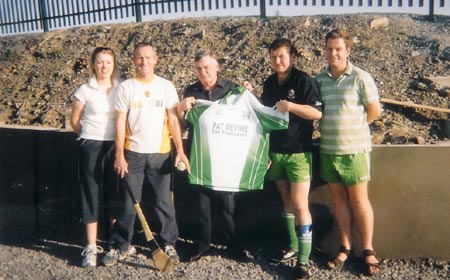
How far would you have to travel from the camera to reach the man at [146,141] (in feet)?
13.8

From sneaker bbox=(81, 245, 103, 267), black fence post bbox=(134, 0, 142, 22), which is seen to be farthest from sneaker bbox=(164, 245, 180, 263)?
black fence post bbox=(134, 0, 142, 22)

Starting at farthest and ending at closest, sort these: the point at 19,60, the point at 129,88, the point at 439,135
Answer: the point at 19,60 < the point at 439,135 < the point at 129,88

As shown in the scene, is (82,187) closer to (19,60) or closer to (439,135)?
(439,135)

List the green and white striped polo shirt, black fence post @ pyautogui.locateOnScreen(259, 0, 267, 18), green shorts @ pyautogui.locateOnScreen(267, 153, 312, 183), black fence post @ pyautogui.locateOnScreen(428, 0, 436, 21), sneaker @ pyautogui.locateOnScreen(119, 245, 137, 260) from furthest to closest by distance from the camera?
black fence post @ pyautogui.locateOnScreen(259, 0, 267, 18)
black fence post @ pyautogui.locateOnScreen(428, 0, 436, 21)
sneaker @ pyautogui.locateOnScreen(119, 245, 137, 260)
green shorts @ pyautogui.locateOnScreen(267, 153, 312, 183)
the green and white striped polo shirt

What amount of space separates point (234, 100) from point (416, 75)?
4.40 m

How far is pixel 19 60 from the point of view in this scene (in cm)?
1088

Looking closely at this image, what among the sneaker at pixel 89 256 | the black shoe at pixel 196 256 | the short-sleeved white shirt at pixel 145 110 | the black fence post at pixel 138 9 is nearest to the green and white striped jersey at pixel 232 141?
the short-sleeved white shirt at pixel 145 110

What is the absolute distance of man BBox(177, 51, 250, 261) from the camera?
420 centimetres

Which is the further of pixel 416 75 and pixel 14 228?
pixel 416 75

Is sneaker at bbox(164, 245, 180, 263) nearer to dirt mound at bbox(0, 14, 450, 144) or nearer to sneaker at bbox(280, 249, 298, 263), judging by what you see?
sneaker at bbox(280, 249, 298, 263)

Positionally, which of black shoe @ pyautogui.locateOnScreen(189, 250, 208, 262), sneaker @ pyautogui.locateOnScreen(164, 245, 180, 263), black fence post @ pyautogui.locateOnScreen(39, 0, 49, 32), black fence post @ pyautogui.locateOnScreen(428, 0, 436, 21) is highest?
black fence post @ pyautogui.locateOnScreen(39, 0, 49, 32)

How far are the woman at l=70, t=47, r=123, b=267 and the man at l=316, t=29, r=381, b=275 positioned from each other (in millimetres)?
1806

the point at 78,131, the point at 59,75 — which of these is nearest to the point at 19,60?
the point at 59,75

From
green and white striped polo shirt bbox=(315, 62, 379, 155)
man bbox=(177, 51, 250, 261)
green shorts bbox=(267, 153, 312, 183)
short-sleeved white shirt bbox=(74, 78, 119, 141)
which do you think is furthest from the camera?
short-sleeved white shirt bbox=(74, 78, 119, 141)
